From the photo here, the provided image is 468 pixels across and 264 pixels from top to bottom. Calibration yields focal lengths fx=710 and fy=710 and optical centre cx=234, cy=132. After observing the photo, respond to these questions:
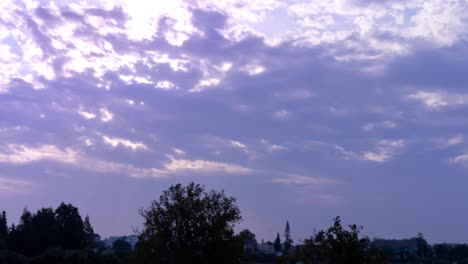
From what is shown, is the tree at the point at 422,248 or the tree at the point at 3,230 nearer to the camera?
the tree at the point at 3,230

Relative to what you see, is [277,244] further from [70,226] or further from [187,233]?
[187,233]

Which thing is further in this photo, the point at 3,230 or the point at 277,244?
the point at 277,244

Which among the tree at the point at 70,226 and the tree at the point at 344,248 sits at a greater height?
the tree at the point at 70,226

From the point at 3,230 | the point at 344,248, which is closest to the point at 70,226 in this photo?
the point at 3,230

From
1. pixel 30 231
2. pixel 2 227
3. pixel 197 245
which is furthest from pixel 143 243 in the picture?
pixel 2 227

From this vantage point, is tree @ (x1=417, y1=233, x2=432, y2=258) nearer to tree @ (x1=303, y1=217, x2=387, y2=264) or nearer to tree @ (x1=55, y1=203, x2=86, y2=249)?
tree @ (x1=55, y1=203, x2=86, y2=249)

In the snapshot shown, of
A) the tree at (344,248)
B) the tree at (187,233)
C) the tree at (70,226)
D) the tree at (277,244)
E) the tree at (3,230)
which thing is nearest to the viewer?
the tree at (344,248)

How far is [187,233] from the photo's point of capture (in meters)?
41.0

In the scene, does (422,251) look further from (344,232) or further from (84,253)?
(344,232)

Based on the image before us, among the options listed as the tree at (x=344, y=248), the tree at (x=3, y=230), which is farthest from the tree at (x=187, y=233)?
the tree at (x=3, y=230)

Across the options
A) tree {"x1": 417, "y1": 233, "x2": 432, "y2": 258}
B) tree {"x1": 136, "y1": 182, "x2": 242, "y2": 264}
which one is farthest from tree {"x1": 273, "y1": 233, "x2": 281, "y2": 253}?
tree {"x1": 136, "y1": 182, "x2": 242, "y2": 264}

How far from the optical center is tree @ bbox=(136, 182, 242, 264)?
40.3 metres

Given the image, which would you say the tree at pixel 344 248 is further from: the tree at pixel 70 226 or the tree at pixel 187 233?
the tree at pixel 70 226

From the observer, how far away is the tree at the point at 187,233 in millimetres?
40312
